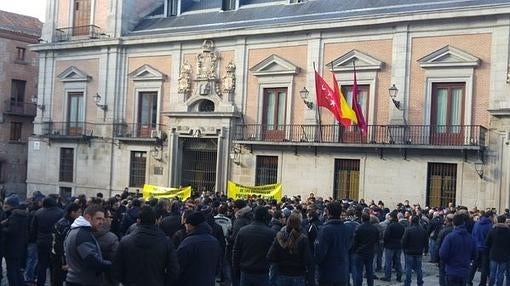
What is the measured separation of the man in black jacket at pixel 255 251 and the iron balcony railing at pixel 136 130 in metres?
23.7

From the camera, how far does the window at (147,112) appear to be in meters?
33.7

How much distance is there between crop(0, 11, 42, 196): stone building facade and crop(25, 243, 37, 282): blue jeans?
30923mm

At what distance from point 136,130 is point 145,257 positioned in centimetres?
2675

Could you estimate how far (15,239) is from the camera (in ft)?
41.0

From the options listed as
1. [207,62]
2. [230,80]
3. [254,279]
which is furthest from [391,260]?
[207,62]

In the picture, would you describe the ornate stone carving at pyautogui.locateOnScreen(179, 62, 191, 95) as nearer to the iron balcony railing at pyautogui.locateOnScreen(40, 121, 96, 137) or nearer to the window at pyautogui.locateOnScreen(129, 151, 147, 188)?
the window at pyautogui.locateOnScreen(129, 151, 147, 188)

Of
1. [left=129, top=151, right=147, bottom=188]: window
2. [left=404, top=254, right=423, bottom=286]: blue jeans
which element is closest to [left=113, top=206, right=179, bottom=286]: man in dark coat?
[left=404, top=254, right=423, bottom=286]: blue jeans

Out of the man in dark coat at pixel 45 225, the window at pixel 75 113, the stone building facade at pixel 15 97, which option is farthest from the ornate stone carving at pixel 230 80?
the stone building facade at pixel 15 97

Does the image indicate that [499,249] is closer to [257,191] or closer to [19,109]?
[257,191]

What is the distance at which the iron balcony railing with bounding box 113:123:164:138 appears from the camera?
33.2 metres

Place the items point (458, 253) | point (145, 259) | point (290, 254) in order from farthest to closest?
1. point (458, 253)
2. point (290, 254)
3. point (145, 259)

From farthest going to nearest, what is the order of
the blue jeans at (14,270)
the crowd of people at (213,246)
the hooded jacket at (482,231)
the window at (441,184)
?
the window at (441,184)
the hooded jacket at (482,231)
the blue jeans at (14,270)
the crowd of people at (213,246)

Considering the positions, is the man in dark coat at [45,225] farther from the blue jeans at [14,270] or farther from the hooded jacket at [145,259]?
the hooded jacket at [145,259]

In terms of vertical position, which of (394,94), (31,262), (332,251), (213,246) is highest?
(394,94)
